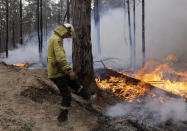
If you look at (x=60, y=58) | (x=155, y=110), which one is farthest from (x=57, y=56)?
(x=155, y=110)

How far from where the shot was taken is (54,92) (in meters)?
5.31

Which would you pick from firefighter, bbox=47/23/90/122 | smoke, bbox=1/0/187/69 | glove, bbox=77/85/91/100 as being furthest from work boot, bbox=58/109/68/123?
smoke, bbox=1/0/187/69

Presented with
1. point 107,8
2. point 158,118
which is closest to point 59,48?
point 158,118

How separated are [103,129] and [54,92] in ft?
6.77

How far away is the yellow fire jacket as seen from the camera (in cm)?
365

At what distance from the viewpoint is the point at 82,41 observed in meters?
5.32

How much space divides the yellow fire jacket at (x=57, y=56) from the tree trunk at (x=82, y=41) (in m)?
1.43

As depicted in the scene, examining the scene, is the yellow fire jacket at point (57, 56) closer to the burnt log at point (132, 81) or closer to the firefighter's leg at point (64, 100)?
the firefighter's leg at point (64, 100)

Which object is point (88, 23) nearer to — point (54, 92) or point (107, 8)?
point (54, 92)

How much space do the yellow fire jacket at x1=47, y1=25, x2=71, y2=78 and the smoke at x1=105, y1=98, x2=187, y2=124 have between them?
2066mm

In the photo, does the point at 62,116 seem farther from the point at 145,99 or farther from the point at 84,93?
the point at 145,99

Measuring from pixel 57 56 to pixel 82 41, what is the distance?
5.95 ft

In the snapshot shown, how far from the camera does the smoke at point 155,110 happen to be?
4.83 meters

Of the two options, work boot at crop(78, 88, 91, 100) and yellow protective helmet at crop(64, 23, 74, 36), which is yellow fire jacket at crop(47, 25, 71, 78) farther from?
work boot at crop(78, 88, 91, 100)
